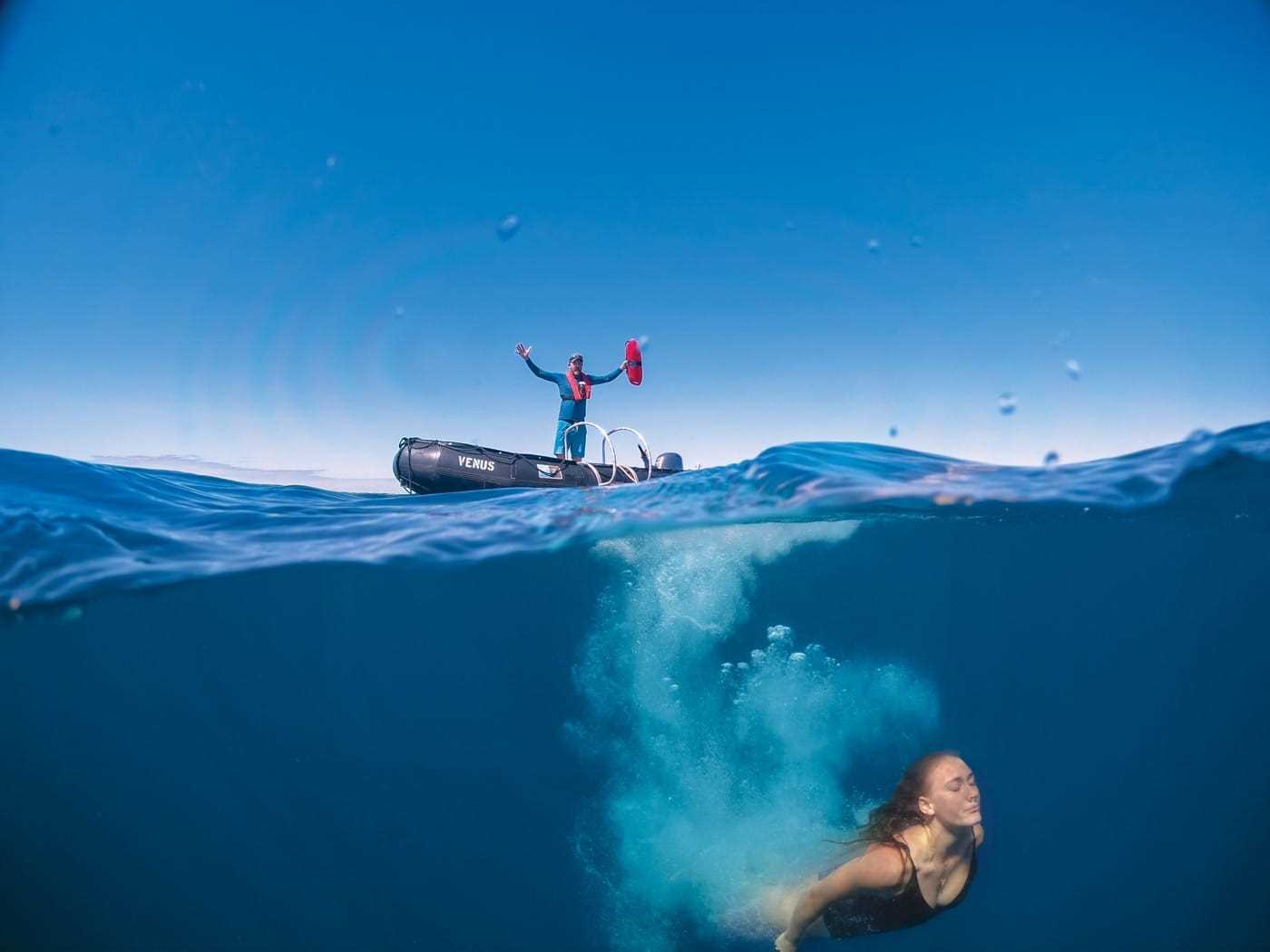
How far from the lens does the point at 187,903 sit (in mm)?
12773

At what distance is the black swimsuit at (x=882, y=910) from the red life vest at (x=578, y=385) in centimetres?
1061

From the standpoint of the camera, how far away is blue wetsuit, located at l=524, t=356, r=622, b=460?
42.7 feet

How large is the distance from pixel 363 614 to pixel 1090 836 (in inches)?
982

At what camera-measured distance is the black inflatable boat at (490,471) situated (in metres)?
11.1

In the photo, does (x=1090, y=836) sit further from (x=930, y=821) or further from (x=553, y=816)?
(x=930, y=821)

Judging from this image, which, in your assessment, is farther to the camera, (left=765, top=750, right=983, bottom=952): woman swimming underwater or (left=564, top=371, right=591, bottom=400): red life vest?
(left=564, top=371, right=591, bottom=400): red life vest

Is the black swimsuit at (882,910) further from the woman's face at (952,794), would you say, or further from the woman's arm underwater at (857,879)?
the woman's face at (952,794)

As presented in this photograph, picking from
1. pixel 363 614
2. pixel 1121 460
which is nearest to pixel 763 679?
pixel 1121 460

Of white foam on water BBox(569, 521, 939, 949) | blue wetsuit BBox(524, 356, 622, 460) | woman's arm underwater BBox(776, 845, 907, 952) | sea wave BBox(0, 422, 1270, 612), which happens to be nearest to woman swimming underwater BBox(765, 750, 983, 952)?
woman's arm underwater BBox(776, 845, 907, 952)

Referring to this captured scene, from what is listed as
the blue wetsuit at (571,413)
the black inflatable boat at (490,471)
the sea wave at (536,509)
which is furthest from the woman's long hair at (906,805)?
the blue wetsuit at (571,413)

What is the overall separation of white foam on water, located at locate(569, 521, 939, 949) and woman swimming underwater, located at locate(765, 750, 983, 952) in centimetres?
141

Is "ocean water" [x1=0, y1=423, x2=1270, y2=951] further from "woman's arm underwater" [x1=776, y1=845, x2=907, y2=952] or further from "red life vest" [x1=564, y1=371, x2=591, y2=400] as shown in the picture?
"red life vest" [x1=564, y1=371, x2=591, y2=400]

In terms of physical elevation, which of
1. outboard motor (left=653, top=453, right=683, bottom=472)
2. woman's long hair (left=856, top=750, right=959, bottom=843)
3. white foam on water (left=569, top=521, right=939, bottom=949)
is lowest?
white foam on water (left=569, top=521, right=939, bottom=949)

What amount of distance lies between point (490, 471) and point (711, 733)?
251 inches
